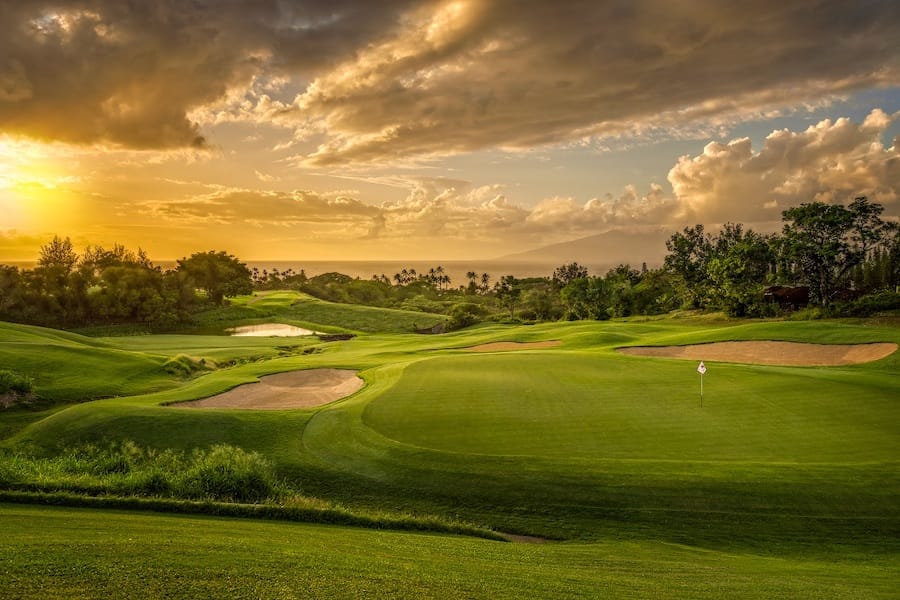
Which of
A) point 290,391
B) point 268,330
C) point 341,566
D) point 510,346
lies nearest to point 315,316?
point 268,330

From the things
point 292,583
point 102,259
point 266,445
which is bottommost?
point 266,445

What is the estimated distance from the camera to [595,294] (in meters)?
95.2

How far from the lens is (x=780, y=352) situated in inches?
1404

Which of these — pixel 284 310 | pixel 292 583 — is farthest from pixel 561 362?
pixel 284 310

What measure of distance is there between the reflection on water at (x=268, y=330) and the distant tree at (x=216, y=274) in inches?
984

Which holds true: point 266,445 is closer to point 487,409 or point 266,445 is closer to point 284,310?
point 487,409

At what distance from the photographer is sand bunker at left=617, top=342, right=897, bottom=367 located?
3216 centimetres

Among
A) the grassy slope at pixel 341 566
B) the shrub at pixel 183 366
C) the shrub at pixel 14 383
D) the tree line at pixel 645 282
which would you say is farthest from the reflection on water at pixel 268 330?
the grassy slope at pixel 341 566

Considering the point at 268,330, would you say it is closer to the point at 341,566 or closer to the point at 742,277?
the point at 742,277

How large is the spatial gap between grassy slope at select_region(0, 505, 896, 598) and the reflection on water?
255 ft

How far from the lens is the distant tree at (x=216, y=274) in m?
118

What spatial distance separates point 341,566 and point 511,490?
739cm

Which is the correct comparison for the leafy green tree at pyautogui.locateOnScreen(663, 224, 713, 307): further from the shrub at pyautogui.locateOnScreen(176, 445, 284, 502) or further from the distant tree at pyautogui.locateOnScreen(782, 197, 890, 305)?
the shrub at pyautogui.locateOnScreen(176, 445, 284, 502)

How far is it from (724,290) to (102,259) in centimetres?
12022
